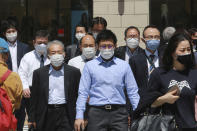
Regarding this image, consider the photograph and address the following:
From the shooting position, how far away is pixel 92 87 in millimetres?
5914

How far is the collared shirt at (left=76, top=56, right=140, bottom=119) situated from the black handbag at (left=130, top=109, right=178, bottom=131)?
44.2 inches

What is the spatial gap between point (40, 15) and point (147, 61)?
9253 millimetres

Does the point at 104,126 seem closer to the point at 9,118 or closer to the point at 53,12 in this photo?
the point at 9,118

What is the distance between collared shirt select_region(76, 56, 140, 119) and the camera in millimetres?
5824

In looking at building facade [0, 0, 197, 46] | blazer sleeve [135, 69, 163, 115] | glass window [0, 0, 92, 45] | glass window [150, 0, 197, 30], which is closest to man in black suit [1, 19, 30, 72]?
building facade [0, 0, 197, 46]

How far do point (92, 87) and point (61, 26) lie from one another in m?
9.81

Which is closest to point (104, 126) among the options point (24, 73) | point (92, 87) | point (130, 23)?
point (92, 87)

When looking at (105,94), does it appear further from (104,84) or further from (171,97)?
(171,97)

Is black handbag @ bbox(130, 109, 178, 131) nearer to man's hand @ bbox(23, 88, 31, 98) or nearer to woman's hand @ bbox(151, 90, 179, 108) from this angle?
woman's hand @ bbox(151, 90, 179, 108)

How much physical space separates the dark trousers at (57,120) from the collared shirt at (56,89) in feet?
0.41

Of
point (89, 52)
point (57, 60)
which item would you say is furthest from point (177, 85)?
point (89, 52)

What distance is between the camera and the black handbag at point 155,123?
4598 millimetres

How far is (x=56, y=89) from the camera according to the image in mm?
6637

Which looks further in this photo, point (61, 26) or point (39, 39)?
point (61, 26)
